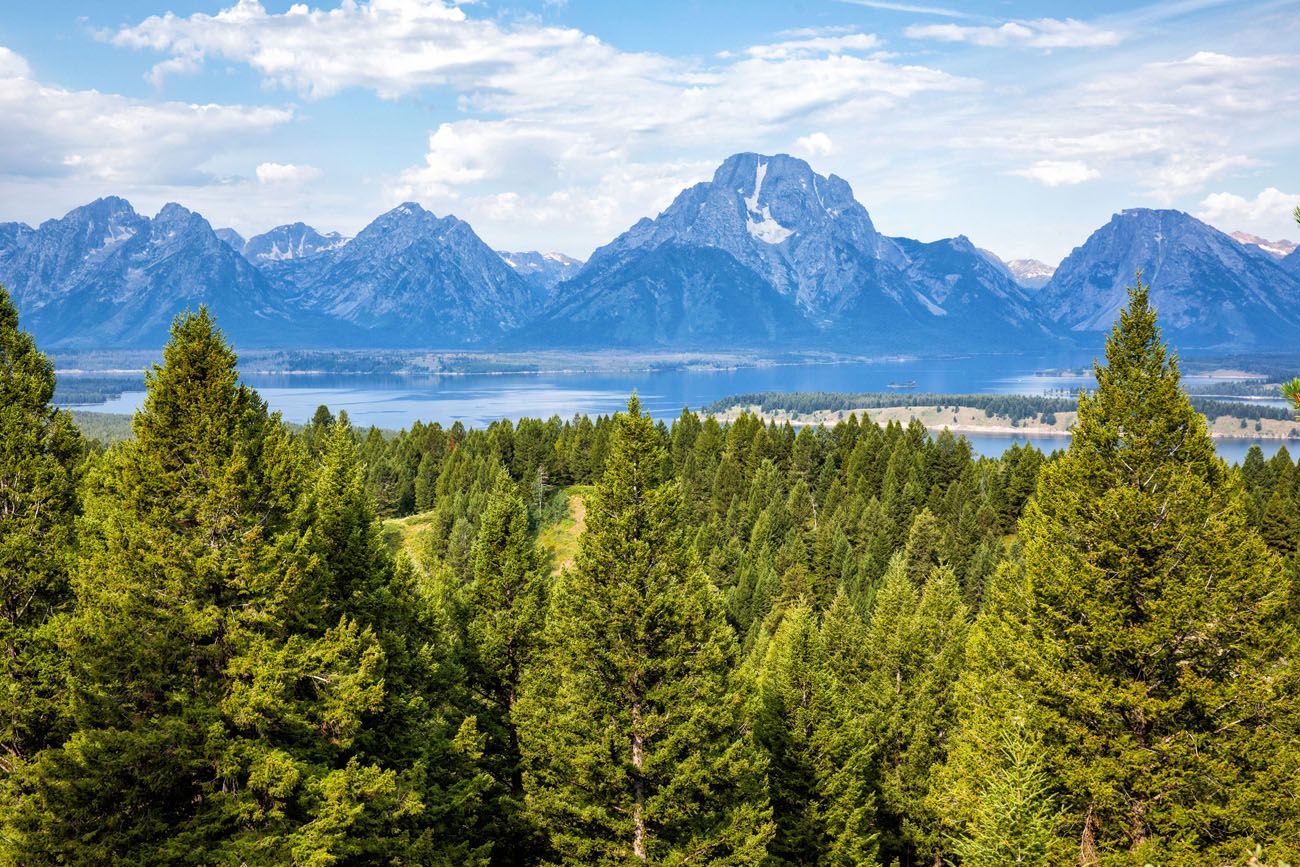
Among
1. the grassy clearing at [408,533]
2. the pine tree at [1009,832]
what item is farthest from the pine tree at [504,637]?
the grassy clearing at [408,533]

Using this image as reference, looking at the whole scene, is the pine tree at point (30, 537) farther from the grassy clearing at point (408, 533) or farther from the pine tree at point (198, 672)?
the grassy clearing at point (408, 533)

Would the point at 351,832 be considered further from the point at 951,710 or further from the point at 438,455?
the point at 438,455

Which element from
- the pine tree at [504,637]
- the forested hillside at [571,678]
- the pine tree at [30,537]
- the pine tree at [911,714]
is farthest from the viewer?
the pine tree at [911,714]

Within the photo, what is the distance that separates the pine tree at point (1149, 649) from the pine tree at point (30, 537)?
22248 millimetres

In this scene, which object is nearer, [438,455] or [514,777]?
[514,777]

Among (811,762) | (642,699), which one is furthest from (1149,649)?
(811,762)

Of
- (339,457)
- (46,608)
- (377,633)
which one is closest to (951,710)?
(377,633)

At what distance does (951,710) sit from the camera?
38.5m

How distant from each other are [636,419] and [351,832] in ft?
42.8

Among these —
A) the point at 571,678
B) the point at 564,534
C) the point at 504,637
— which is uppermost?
the point at 571,678

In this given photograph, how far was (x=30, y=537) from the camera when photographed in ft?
67.8

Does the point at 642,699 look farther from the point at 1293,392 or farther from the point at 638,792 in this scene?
the point at 1293,392

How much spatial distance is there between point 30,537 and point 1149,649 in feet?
89.1

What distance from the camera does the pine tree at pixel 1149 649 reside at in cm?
2003
